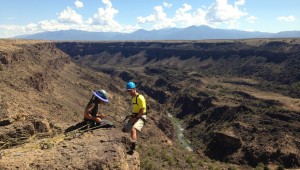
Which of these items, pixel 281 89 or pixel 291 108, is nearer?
pixel 291 108

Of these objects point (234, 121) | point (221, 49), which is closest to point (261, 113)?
point (234, 121)

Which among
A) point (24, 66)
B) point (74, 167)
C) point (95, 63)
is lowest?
point (95, 63)

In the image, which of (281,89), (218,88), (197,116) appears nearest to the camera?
(197,116)

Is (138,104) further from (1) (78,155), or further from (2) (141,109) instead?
(1) (78,155)

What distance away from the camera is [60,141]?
11133mm

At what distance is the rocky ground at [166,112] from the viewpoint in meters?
11.0

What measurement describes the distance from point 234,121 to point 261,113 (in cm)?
534

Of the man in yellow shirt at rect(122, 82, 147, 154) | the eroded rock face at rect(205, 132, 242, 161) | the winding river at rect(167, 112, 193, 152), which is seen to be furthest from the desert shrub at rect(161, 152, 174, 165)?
the winding river at rect(167, 112, 193, 152)

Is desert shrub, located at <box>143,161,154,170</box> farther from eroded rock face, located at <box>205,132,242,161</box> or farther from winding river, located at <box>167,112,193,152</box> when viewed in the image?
winding river, located at <box>167,112,193,152</box>

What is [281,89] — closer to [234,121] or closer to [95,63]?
[234,121]

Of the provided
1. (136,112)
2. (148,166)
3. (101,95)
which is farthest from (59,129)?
(148,166)

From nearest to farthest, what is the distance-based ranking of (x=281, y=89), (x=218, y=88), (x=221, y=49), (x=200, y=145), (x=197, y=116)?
(x=200, y=145) → (x=197, y=116) → (x=281, y=89) → (x=218, y=88) → (x=221, y=49)

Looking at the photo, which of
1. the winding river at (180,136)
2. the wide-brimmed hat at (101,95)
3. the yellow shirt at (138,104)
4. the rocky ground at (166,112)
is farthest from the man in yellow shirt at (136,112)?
the winding river at (180,136)

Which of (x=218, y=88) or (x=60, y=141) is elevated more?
(x=60, y=141)
